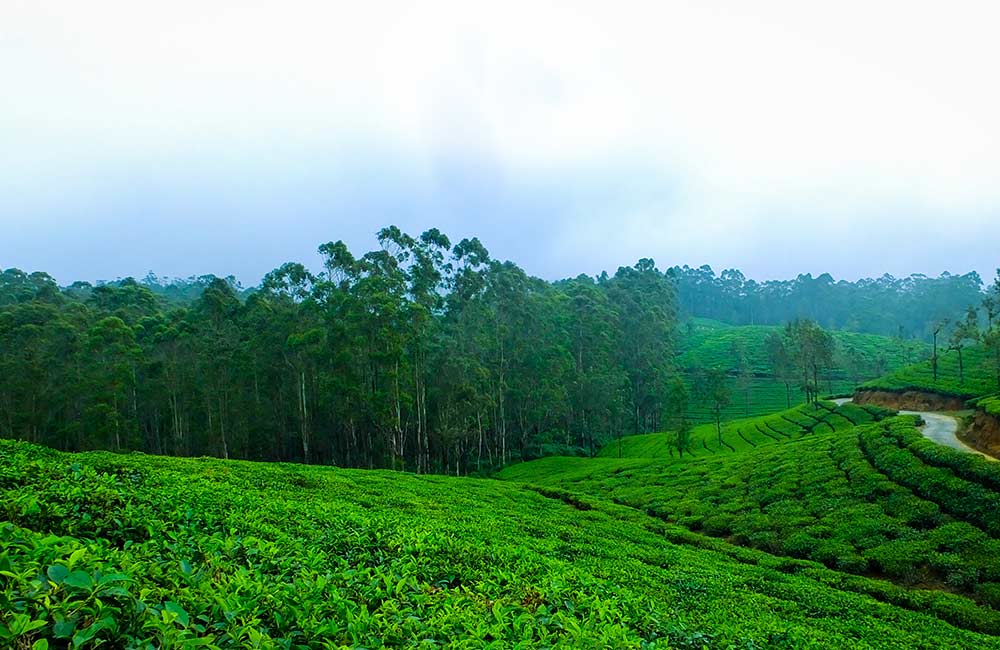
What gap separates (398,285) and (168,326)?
20.8m

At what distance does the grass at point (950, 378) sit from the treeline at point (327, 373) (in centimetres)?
2434

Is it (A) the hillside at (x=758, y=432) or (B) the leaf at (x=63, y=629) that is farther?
(A) the hillside at (x=758, y=432)

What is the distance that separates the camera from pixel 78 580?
261cm

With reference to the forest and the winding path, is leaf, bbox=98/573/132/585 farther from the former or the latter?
the forest

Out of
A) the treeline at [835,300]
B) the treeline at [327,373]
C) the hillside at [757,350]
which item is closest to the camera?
the treeline at [327,373]

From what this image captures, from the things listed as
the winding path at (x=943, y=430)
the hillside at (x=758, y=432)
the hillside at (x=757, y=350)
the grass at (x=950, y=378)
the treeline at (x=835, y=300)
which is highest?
the treeline at (x=835, y=300)

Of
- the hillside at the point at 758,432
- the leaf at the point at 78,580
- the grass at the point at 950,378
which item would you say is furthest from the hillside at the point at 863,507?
the leaf at the point at 78,580

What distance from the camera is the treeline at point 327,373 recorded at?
39094 millimetres

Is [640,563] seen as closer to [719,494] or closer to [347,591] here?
[347,591]

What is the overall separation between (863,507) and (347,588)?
69.6 ft

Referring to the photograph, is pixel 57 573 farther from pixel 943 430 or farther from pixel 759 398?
pixel 759 398

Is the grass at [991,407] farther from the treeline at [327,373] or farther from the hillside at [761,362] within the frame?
the hillside at [761,362]

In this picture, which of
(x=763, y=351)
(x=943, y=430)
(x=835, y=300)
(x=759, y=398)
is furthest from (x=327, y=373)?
(x=835, y=300)

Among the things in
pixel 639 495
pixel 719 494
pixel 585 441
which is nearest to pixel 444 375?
pixel 585 441
